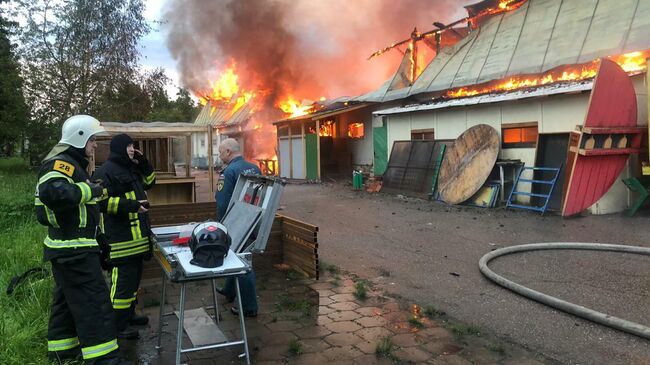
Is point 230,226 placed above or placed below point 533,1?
below

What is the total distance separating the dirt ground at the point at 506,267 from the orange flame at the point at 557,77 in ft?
12.9

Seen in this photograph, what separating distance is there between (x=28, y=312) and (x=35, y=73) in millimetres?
17389

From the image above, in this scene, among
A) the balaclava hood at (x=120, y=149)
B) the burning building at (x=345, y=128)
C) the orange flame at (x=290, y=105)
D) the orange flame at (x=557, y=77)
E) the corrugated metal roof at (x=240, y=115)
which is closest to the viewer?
the balaclava hood at (x=120, y=149)

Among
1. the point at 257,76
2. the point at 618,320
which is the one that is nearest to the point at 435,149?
the point at 618,320

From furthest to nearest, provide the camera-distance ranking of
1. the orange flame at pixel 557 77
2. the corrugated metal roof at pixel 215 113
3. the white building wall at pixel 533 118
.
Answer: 1. the corrugated metal roof at pixel 215 113
2. the orange flame at pixel 557 77
3. the white building wall at pixel 533 118

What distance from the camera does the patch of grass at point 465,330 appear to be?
4055mm

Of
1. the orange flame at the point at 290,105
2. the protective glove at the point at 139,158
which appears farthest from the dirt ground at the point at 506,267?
the orange flame at the point at 290,105

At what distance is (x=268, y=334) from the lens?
4078 millimetres

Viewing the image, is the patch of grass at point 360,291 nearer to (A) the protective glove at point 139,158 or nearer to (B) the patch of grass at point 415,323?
(B) the patch of grass at point 415,323

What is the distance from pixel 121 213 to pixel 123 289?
666mm

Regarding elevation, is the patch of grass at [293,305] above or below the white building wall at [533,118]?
below

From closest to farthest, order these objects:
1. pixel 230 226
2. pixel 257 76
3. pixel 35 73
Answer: pixel 230 226 → pixel 35 73 → pixel 257 76

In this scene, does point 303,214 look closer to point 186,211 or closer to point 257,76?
point 186,211

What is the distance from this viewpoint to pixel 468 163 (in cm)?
1245
